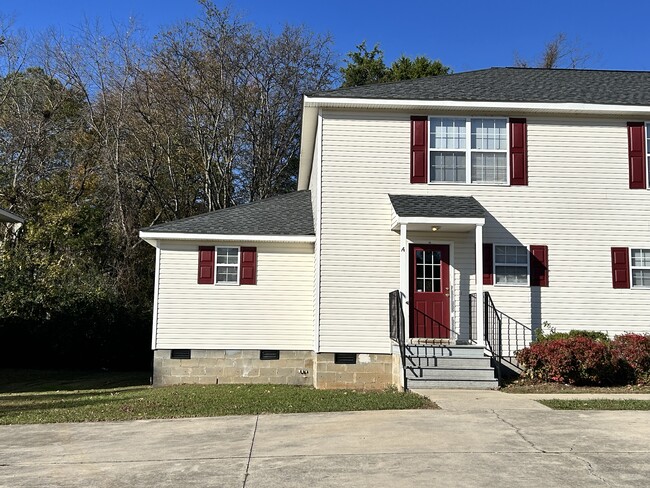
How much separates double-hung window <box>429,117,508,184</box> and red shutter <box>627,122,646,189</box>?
273 cm

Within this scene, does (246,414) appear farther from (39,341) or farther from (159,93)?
(159,93)

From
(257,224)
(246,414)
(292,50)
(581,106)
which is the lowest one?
(246,414)

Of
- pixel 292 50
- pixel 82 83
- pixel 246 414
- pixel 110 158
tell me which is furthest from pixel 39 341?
pixel 292 50

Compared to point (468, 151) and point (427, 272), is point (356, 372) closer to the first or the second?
point (427, 272)

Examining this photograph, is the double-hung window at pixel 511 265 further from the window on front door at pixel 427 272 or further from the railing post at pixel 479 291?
the window on front door at pixel 427 272

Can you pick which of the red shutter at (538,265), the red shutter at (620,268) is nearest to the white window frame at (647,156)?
the red shutter at (620,268)

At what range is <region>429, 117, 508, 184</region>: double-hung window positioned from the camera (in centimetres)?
1330

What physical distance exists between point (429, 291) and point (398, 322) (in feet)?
4.82

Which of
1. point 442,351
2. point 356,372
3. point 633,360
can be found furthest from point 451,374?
point 633,360

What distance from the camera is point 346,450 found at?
6.31 metres

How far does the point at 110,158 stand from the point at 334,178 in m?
15.0

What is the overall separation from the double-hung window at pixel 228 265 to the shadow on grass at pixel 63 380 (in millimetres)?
3794

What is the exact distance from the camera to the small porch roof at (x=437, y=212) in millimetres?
11977

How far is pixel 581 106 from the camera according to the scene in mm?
13102
